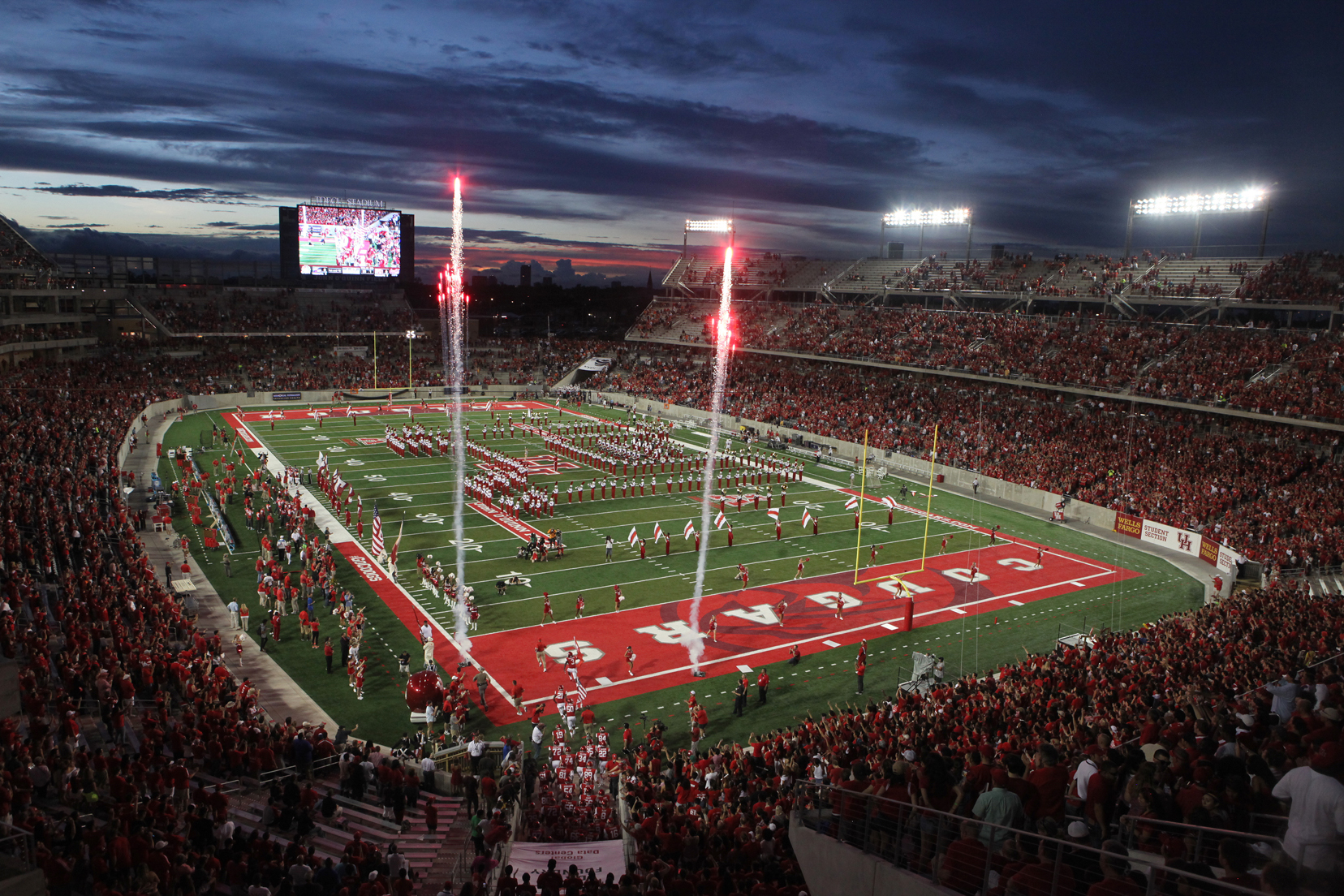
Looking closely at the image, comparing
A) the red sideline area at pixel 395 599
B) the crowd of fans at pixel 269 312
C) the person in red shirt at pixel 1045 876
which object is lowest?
the red sideline area at pixel 395 599

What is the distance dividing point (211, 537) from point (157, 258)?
5870 centimetres

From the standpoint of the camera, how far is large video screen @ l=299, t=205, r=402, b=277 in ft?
232

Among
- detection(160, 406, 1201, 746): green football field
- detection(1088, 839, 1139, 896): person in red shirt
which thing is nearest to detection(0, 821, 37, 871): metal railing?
detection(1088, 839, 1139, 896): person in red shirt

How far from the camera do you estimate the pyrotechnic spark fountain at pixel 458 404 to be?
22.5 meters

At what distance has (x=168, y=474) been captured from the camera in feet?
119

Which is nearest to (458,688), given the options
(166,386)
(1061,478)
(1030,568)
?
(1030,568)

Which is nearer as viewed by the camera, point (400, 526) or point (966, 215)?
point (400, 526)

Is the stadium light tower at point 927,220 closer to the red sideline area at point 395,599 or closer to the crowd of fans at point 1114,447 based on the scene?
the crowd of fans at point 1114,447

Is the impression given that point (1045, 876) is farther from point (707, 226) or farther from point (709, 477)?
point (707, 226)

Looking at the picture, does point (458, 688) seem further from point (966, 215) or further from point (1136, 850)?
point (966, 215)

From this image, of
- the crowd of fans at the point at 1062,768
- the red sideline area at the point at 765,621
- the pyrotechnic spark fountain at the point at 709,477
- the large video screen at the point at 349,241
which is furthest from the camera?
the large video screen at the point at 349,241

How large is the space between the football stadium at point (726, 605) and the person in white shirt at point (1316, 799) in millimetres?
29

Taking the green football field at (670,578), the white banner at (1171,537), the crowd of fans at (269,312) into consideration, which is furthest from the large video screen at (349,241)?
the white banner at (1171,537)

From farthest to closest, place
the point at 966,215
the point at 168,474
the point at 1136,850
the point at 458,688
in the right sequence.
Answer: the point at 966,215 < the point at 168,474 < the point at 458,688 < the point at 1136,850
